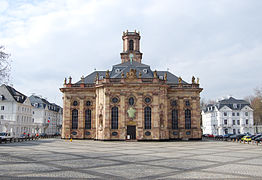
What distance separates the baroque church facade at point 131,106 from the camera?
169ft

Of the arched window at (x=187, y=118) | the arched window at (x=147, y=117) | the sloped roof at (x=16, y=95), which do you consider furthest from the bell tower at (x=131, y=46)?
the sloped roof at (x=16, y=95)

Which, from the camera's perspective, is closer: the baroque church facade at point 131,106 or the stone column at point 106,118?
the stone column at point 106,118

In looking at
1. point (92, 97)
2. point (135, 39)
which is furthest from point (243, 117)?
point (92, 97)

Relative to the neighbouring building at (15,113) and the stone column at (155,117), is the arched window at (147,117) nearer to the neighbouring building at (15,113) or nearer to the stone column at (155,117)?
the stone column at (155,117)

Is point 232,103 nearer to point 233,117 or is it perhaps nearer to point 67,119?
point 233,117

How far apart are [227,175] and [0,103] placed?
66.2 metres

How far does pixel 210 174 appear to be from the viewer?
15.3 metres

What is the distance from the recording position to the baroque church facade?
51.6m

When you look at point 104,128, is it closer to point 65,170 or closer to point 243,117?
point 65,170

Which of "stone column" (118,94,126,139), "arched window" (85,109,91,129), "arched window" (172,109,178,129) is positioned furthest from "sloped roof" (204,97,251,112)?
"arched window" (85,109,91,129)

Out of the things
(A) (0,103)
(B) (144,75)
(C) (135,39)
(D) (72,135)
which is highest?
(C) (135,39)

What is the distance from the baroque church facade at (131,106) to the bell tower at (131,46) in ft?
33.9

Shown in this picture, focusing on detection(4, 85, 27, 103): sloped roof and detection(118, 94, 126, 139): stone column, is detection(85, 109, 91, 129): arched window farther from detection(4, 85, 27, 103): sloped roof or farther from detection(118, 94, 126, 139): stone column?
detection(4, 85, 27, 103): sloped roof

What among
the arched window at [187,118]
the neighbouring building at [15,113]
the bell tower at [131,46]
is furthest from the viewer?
the bell tower at [131,46]
